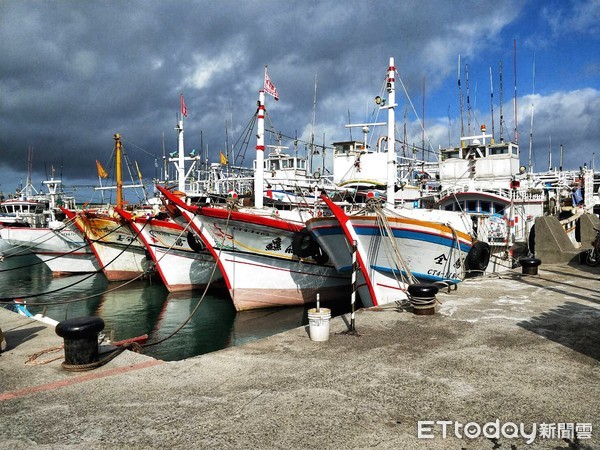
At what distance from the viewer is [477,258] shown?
12.4 meters

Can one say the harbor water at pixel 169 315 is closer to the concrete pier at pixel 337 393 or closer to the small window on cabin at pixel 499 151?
the concrete pier at pixel 337 393

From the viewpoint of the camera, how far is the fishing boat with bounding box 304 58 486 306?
11.0m

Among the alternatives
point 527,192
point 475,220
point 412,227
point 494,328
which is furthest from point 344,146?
point 494,328

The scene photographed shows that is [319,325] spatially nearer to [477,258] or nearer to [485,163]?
[477,258]

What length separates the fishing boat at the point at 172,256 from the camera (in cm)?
1959

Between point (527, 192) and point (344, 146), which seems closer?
point (527, 192)

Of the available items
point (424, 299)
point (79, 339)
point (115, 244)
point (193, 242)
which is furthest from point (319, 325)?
point (115, 244)

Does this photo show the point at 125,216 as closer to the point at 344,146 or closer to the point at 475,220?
the point at 344,146

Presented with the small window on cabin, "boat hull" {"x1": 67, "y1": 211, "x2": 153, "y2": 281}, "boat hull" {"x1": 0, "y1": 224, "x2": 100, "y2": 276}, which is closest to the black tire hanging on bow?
"boat hull" {"x1": 67, "y1": 211, "x2": 153, "y2": 281}

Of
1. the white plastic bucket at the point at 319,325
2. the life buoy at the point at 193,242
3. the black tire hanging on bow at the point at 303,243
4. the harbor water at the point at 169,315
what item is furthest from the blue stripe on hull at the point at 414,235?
the life buoy at the point at 193,242

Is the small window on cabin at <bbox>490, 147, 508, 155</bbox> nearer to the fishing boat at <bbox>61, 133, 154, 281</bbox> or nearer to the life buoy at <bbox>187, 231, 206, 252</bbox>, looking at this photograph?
the life buoy at <bbox>187, 231, 206, 252</bbox>

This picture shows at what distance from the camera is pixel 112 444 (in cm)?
373

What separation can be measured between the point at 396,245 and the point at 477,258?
3394mm

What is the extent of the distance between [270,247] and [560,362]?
10494 mm
